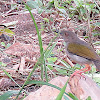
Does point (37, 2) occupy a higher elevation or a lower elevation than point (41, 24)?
higher

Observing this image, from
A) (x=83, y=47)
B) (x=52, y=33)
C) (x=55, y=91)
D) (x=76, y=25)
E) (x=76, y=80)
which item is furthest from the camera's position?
(x=76, y=25)

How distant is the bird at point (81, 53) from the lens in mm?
3887

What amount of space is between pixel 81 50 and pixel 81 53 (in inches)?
2.5

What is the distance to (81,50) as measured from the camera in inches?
161

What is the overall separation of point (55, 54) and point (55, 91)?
2.14 meters

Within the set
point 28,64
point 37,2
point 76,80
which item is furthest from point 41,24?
point 76,80

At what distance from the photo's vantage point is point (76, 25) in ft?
21.2

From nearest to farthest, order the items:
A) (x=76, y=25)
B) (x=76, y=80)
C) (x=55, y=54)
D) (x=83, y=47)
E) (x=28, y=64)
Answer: (x=76, y=80)
(x=83, y=47)
(x=28, y=64)
(x=55, y=54)
(x=76, y=25)

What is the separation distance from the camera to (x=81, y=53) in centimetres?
404

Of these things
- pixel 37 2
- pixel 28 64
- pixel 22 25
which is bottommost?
pixel 28 64

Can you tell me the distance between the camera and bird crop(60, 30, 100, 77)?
153 inches

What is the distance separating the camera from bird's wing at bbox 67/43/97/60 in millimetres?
3908

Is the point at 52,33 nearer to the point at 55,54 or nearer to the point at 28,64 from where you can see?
the point at 55,54

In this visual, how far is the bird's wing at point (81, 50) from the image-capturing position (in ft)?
12.8
